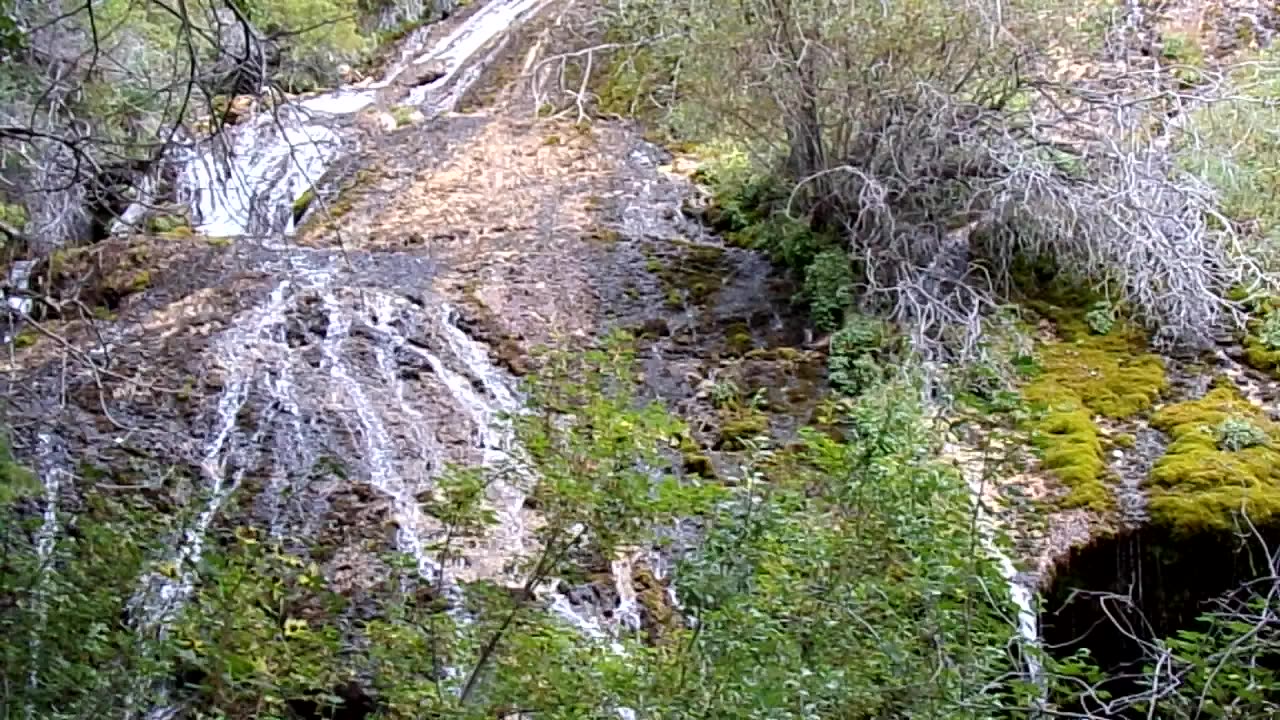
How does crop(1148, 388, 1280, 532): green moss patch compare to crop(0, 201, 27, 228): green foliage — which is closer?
crop(1148, 388, 1280, 532): green moss patch

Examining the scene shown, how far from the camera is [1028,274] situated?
8.88m

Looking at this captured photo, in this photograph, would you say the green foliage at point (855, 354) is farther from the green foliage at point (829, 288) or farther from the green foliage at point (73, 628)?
the green foliage at point (73, 628)

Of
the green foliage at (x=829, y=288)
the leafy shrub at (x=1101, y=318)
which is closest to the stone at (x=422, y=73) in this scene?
the green foliage at (x=829, y=288)

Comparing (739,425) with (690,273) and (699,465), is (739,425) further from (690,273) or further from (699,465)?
(690,273)

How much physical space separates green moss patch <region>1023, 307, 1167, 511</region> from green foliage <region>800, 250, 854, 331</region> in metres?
1.34

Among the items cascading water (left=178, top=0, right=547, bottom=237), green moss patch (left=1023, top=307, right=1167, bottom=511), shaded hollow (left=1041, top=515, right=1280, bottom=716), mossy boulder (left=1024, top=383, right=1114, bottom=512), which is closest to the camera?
shaded hollow (left=1041, top=515, right=1280, bottom=716)

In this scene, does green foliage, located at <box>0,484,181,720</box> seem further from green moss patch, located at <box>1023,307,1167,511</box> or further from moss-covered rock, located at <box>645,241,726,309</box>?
moss-covered rock, located at <box>645,241,726,309</box>

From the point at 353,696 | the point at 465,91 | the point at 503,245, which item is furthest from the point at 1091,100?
the point at 465,91

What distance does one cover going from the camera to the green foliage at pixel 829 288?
8.38 m

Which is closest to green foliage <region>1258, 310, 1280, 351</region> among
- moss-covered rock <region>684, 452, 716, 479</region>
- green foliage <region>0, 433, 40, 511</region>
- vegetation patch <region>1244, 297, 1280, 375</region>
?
vegetation patch <region>1244, 297, 1280, 375</region>

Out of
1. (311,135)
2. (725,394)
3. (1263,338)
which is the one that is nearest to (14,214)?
(311,135)

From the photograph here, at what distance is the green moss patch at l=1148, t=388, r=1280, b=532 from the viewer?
6316mm

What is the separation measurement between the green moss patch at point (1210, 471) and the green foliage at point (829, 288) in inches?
82.3

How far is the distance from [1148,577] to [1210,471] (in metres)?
0.70
